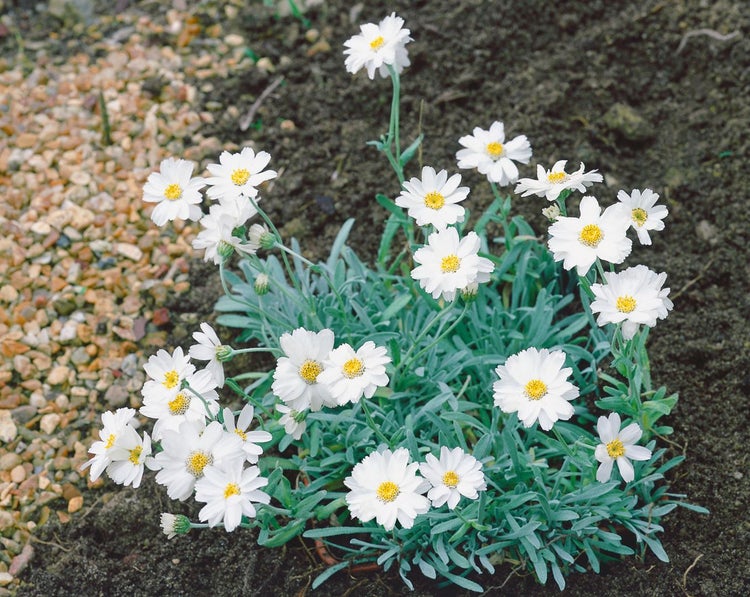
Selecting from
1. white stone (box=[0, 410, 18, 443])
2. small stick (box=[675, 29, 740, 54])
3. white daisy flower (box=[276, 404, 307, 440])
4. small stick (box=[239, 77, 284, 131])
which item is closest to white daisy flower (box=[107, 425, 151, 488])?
white daisy flower (box=[276, 404, 307, 440])

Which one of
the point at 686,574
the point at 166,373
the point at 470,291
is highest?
the point at 470,291

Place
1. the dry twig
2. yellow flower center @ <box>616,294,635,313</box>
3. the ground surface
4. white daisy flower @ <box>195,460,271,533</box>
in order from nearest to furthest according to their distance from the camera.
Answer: white daisy flower @ <box>195,460,271,533</box> < yellow flower center @ <box>616,294,635,313</box> < the dry twig < the ground surface

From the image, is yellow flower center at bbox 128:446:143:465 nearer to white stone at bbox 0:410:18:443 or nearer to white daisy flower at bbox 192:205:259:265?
white daisy flower at bbox 192:205:259:265

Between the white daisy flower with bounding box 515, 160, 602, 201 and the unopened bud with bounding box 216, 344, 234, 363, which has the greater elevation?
the white daisy flower with bounding box 515, 160, 602, 201

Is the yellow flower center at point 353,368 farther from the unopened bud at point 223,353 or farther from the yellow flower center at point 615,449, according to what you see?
the yellow flower center at point 615,449

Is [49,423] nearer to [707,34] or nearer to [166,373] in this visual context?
[166,373]

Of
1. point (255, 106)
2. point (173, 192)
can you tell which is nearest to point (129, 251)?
point (255, 106)

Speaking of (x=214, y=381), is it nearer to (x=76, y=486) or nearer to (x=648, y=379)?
(x=76, y=486)
